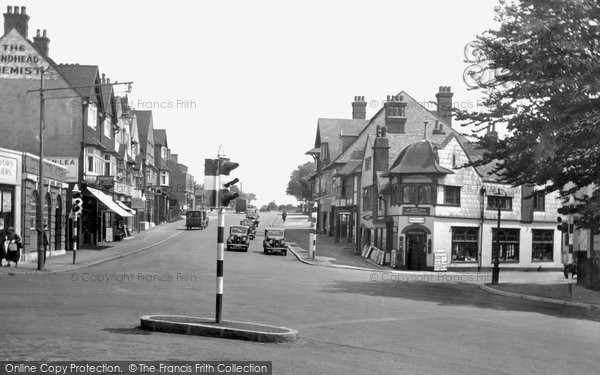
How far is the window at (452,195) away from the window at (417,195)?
1.26 metres

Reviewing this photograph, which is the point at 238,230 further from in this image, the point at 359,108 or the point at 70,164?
the point at 359,108

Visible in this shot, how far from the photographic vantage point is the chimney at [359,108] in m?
78.9

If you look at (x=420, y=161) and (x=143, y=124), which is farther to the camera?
(x=143, y=124)

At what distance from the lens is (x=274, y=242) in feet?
154

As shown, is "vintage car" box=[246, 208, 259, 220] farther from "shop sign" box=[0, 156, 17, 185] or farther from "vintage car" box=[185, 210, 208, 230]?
"shop sign" box=[0, 156, 17, 185]

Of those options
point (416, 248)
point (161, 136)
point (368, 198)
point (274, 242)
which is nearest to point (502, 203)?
point (416, 248)

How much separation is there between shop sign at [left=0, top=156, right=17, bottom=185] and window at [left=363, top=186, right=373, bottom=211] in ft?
86.8

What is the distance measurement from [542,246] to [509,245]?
9.39 ft

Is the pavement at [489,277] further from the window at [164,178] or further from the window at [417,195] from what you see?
the window at [164,178]

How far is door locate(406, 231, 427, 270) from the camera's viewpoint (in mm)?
44125

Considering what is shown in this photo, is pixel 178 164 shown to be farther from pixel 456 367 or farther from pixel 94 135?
pixel 456 367

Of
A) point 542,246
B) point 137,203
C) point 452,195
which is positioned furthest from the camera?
point 137,203

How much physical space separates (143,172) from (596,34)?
62333 mm

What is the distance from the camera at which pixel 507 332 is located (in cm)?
1505
